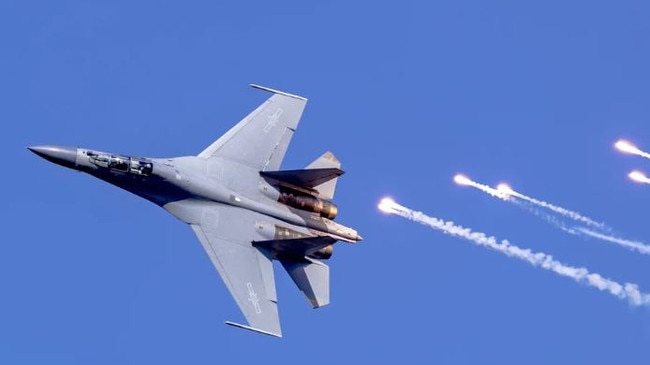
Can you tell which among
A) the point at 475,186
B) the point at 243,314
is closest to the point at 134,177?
the point at 243,314

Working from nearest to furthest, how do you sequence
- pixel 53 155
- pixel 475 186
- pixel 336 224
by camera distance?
pixel 53 155 → pixel 336 224 → pixel 475 186

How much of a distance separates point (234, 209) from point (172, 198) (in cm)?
252

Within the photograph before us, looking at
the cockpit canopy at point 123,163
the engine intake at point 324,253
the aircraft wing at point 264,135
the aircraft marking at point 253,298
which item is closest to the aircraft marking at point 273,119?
the aircraft wing at point 264,135

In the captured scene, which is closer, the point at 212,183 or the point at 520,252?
the point at 212,183

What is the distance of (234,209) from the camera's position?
76.0 meters

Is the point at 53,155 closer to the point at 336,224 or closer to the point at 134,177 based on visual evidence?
the point at 134,177

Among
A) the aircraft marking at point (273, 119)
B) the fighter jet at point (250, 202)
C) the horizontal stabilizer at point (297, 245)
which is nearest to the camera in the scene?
the fighter jet at point (250, 202)

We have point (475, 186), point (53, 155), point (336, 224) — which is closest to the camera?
point (53, 155)

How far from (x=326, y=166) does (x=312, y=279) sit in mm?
4702

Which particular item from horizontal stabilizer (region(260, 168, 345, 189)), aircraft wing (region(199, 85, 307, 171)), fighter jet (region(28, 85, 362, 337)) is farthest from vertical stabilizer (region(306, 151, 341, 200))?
aircraft wing (region(199, 85, 307, 171))

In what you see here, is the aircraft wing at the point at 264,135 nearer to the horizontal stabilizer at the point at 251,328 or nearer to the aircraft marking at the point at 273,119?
the aircraft marking at the point at 273,119

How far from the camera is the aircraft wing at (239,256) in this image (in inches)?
2958

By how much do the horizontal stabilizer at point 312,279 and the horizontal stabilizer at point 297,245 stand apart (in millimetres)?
453

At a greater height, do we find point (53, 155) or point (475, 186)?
point (475, 186)
